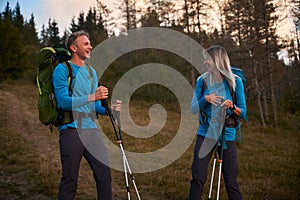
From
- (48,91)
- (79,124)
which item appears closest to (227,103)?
(79,124)

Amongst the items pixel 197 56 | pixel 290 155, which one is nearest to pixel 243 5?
pixel 197 56

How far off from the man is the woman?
1.16 meters

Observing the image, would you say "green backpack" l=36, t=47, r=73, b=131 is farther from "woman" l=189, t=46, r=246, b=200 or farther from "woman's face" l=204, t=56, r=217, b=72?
"woman's face" l=204, t=56, r=217, b=72

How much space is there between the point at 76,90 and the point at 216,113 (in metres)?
1.88

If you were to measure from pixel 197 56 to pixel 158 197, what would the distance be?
70.2 ft

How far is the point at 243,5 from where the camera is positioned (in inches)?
877

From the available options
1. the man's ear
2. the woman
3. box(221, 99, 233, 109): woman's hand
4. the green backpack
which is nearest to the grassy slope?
the woman

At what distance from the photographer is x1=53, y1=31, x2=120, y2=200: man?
11.3 feet

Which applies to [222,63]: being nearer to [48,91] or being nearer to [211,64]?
[211,64]

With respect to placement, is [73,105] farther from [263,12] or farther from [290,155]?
[263,12]

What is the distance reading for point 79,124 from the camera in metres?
3.60

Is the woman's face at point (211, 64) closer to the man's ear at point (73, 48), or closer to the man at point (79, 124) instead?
the man at point (79, 124)

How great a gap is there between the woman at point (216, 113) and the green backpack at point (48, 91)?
5.72ft

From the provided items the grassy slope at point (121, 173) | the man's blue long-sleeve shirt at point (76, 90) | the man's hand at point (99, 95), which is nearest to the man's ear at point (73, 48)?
the man's blue long-sleeve shirt at point (76, 90)
